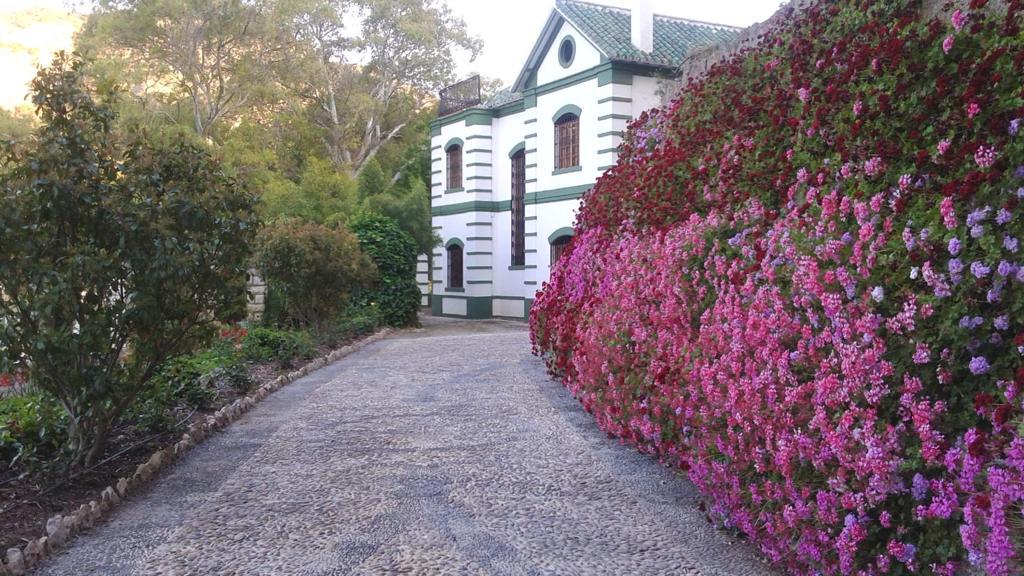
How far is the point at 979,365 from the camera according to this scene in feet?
9.40

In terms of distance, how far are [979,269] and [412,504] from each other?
3.56 metres

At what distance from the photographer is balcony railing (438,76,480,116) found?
85.3ft

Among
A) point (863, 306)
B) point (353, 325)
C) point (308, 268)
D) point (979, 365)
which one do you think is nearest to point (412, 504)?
point (863, 306)

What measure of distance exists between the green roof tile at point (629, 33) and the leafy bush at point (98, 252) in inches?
556

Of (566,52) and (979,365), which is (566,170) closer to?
(566,52)

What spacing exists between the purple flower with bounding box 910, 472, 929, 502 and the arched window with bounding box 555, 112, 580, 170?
17627 mm

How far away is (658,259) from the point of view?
6.12 metres

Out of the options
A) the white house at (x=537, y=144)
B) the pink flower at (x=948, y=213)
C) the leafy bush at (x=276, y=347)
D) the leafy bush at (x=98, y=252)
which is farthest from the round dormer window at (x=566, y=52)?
the pink flower at (x=948, y=213)

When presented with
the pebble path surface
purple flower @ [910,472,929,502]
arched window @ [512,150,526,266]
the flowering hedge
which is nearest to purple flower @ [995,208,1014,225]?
the flowering hedge

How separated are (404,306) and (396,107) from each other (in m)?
18.8

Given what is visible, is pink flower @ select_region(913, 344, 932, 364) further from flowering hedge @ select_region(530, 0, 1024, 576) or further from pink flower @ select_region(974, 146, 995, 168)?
pink flower @ select_region(974, 146, 995, 168)

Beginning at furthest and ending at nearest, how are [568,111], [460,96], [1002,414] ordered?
1. [460,96]
2. [568,111]
3. [1002,414]

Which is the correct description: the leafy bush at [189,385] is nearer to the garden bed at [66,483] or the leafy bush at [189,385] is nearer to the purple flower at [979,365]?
the garden bed at [66,483]

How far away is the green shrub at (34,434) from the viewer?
222 inches
